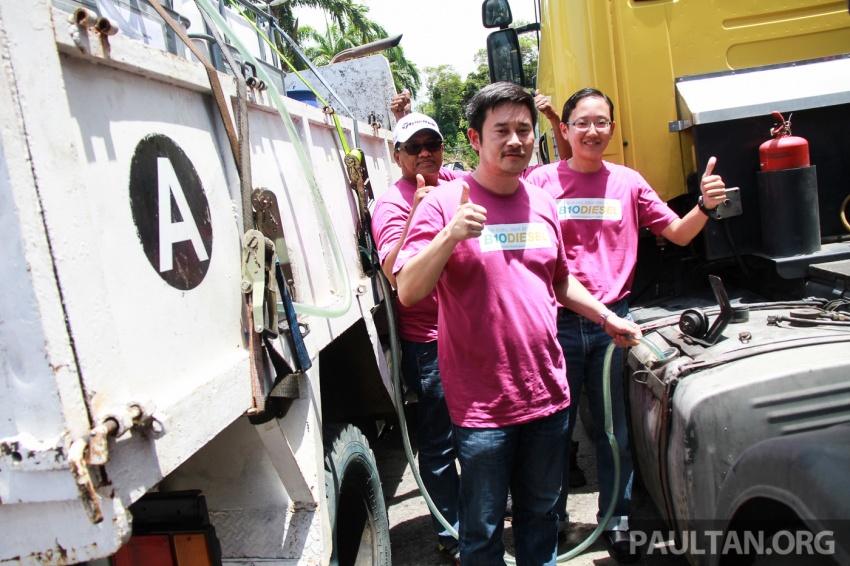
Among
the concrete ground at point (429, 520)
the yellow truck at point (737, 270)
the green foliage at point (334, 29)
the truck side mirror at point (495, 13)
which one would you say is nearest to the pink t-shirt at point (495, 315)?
the yellow truck at point (737, 270)

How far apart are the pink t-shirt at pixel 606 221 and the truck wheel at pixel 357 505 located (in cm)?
116

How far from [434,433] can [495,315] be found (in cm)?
109

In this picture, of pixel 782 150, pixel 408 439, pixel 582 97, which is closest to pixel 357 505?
pixel 408 439

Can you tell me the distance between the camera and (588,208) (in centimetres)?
283

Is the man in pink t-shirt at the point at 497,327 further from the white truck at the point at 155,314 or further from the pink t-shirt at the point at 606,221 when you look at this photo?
the pink t-shirt at the point at 606,221

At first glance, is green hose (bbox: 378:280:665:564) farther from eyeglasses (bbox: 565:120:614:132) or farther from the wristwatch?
eyeglasses (bbox: 565:120:614:132)

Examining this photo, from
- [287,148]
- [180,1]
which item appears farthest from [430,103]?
[287,148]

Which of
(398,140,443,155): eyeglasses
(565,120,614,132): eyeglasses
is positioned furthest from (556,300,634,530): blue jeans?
(398,140,443,155): eyeglasses

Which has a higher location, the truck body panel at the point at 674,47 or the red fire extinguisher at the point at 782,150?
the truck body panel at the point at 674,47

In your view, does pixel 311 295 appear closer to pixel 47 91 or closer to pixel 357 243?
pixel 357 243

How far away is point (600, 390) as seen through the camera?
2869 millimetres

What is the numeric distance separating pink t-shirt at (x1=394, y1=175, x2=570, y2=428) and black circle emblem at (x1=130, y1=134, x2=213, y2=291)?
2.11 ft

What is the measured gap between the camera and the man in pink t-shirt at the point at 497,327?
210 cm

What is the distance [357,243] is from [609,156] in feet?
4.08
